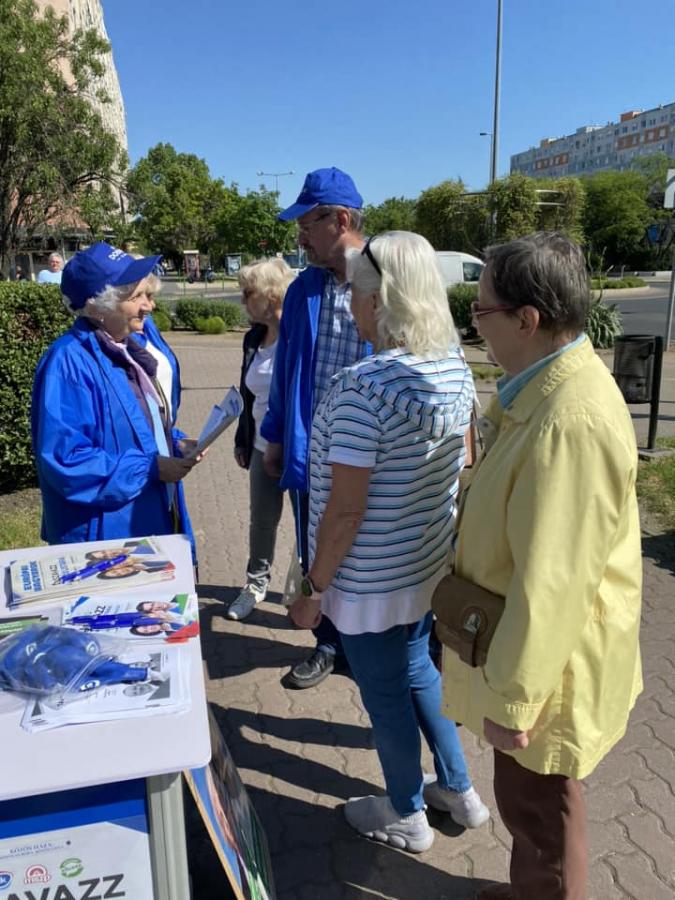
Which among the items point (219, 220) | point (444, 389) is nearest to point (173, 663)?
point (444, 389)

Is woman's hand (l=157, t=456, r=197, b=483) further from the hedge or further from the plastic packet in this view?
the hedge

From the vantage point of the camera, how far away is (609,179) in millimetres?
56906

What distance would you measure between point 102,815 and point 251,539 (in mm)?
2456

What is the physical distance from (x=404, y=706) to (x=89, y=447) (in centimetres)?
130

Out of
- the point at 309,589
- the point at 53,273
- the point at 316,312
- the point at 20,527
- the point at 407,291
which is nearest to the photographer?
the point at 407,291

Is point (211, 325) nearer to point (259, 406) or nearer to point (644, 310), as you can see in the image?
point (259, 406)

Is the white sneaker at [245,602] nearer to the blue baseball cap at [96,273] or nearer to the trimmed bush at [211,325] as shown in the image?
the blue baseball cap at [96,273]

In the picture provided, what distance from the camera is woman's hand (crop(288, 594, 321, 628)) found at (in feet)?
6.16

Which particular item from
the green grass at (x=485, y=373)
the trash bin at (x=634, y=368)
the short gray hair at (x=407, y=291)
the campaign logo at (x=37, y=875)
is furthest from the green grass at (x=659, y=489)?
the green grass at (x=485, y=373)

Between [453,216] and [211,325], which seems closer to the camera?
[211,325]

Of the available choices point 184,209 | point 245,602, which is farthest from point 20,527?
point 184,209

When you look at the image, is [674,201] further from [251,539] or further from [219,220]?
[219,220]

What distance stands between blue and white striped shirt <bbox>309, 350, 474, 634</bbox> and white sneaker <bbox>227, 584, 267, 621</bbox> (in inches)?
74.9

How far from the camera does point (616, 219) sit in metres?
53.8
